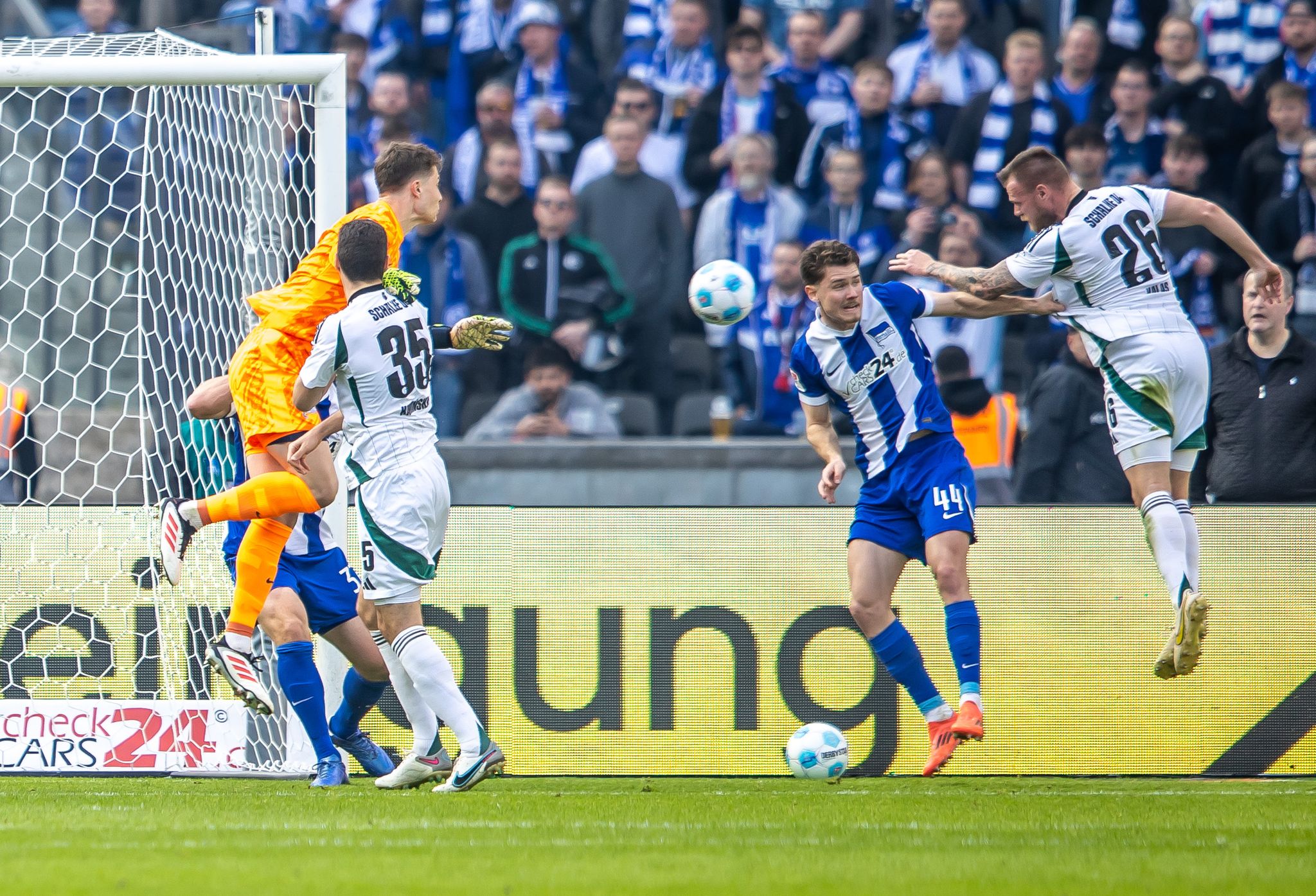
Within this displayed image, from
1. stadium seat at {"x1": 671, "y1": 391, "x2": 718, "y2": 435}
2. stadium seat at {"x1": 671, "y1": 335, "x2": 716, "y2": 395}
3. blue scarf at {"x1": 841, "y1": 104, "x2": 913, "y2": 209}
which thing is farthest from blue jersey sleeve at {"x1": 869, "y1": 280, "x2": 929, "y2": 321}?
blue scarf at {"x1": 841, "y1": 104, "x2": 913, "y2": 209}

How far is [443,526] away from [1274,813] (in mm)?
3150

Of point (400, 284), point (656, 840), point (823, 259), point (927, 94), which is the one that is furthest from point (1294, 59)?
point (656, 840)

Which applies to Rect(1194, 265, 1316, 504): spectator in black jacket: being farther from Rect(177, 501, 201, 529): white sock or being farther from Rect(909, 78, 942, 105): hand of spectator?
Rect(177, 501, 201, 529): white sock

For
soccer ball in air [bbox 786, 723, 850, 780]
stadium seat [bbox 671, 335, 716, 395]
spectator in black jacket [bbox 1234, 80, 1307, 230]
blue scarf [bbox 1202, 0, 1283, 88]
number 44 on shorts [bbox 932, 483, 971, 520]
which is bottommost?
soccer ball in air [bbox 786, 723, 850, 780]

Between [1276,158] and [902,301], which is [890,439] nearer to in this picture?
[902,301]

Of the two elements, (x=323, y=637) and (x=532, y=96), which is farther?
(x=532, y=96)

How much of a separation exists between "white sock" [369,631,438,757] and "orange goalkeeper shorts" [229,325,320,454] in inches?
38.8

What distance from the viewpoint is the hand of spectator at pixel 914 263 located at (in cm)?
673

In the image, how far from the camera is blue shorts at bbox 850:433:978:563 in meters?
7.00

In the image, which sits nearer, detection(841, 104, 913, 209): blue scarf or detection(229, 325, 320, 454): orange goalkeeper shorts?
detection(229, 325, 320, 454): orange goalkeeper shorts

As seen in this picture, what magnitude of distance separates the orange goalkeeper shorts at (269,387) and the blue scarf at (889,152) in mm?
5751

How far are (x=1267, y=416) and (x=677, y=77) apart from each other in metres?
5.43

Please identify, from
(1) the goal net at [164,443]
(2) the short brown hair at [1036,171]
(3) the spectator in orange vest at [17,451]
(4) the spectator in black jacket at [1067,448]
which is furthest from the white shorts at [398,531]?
Answer: (4) the spectator in black jacket at [1067,448]

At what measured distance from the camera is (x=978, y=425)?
9766 mm
